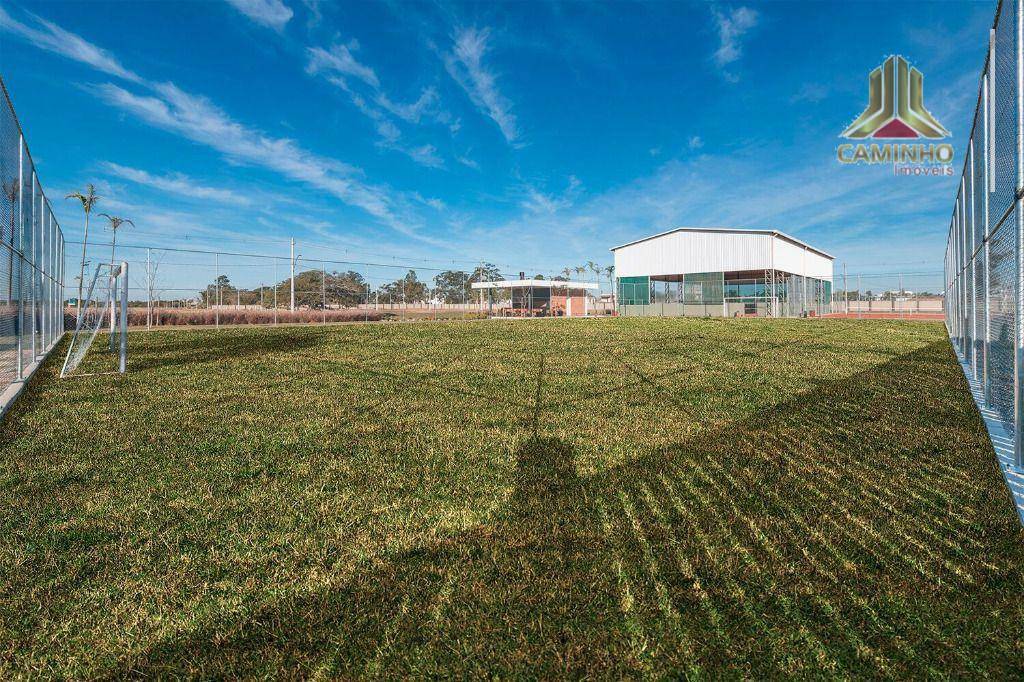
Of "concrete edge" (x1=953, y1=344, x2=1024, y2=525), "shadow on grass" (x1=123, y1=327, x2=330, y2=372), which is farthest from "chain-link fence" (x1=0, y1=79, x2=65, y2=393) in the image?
"concrete edge" (x1=953, y1=344, x2=1024, y2=525)

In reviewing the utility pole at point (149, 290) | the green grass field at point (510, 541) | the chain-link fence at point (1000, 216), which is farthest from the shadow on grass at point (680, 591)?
the utility pole at point (149, 290)

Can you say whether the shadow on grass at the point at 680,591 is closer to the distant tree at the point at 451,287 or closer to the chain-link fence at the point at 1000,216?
the chain-link fence at the point at 1000,216

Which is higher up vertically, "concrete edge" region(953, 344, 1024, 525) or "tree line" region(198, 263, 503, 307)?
"tree line" region(198, 263, 503, 307)

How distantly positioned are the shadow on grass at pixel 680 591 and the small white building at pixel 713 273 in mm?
28999

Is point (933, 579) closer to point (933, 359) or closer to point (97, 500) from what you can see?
point (97, 500)

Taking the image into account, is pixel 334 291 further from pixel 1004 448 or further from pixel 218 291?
pixel 1004 448

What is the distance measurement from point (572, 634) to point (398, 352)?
834 cm

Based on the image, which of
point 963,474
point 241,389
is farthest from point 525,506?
point 241,389

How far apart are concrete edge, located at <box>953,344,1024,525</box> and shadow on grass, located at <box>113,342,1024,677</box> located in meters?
0.06

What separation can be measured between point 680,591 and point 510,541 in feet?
2.32

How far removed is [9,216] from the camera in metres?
5.52

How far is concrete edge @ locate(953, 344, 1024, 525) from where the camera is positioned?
2.42 m

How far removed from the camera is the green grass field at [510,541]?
4.83 feet

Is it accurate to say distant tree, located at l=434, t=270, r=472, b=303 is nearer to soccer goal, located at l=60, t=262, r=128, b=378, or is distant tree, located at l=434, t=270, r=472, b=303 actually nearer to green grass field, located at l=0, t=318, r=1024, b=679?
soccer goal, located at l=60, t=262, r=128, b=378
